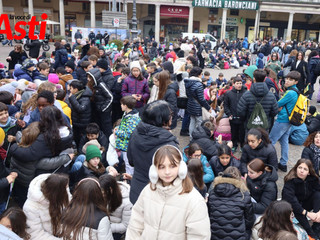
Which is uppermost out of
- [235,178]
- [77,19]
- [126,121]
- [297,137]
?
[77,19]

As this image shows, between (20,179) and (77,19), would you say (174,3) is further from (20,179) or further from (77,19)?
(20,179)

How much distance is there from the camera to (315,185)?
14.0ft

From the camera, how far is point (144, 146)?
2.99 meters

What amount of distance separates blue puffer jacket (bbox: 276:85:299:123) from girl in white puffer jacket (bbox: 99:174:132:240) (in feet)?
11.9

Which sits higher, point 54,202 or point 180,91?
point 180,91

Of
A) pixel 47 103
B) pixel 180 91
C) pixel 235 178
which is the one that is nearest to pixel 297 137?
pixel 180 91

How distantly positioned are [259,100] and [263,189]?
6.38 feet

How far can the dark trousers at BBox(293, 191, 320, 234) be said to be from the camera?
13.5ft

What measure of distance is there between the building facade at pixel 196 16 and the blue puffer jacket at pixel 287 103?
31767mm

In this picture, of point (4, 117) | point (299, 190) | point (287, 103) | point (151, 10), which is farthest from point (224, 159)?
point (151, 10)

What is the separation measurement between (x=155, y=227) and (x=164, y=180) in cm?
39

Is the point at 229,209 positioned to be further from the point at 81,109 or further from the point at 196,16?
the point at 196,16

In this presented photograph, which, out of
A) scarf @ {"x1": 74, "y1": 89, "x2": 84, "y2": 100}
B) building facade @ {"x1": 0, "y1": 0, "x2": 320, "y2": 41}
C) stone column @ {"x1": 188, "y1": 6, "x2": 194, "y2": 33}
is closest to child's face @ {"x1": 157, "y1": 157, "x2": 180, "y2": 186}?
scarf @ {"x1": 74, "y1": 89, "x2": 84, "y2": 100}

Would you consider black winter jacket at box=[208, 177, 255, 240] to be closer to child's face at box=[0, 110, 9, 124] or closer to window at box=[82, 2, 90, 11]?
child's face at box=[0, 110, 9, 124]
